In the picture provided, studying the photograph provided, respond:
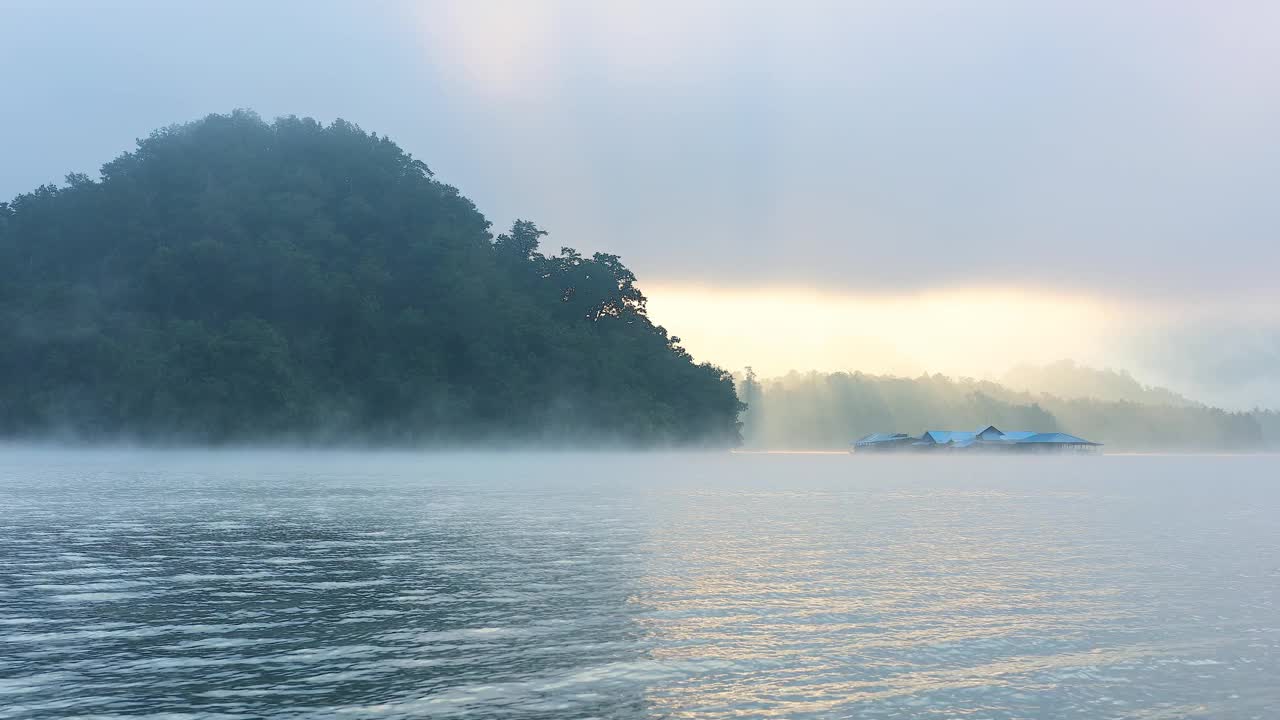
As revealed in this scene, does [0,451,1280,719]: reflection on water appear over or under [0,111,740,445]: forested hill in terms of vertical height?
under

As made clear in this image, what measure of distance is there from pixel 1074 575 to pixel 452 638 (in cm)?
1579

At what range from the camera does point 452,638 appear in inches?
685

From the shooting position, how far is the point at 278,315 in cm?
16275

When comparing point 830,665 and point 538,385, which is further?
point 538,385

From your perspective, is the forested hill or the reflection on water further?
the forested hill

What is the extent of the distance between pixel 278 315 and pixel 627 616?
153104 millimetres

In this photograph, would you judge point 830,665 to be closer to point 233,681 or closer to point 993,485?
point 233,681

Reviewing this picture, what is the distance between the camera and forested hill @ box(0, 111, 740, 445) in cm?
14250

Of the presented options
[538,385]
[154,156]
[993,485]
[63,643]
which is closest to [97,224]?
[154,156]

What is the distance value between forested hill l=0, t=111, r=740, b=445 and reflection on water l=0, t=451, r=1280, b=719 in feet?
346

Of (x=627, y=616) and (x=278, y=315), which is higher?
(x=278, y=315)

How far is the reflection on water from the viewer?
45.4 ft

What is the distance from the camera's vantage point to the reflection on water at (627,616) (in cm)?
1384

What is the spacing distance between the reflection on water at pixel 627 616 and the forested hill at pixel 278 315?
106 metres
